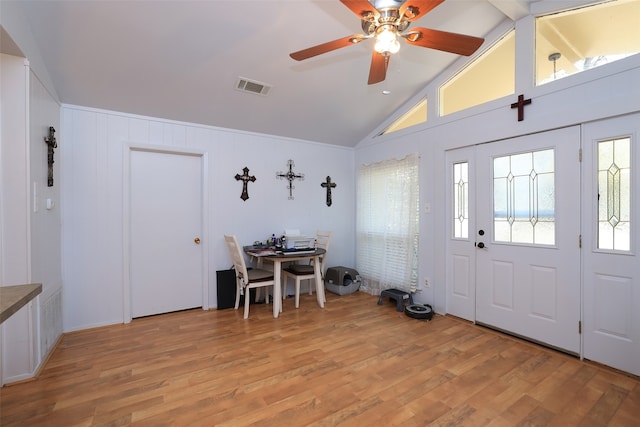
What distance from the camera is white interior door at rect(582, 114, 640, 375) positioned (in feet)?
7.33

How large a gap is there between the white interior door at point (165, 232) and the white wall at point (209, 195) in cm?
15

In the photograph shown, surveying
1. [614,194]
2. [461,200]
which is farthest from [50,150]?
[614,194]

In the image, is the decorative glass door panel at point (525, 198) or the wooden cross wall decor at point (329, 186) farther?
the wooden cross wall decor at point (329, 186)

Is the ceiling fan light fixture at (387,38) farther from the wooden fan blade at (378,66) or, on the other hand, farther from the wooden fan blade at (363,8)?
the wooden fan blade at (378,66)

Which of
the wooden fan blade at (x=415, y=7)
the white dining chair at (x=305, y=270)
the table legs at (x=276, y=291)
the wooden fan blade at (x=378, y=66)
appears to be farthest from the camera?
the white dining chair at (x=305, y=270)

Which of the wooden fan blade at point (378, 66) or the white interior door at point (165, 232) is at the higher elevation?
the wooden fan blade at point (378, 66)

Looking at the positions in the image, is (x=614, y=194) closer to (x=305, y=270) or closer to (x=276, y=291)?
(x=305, y=270)

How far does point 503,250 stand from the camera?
9.93ft

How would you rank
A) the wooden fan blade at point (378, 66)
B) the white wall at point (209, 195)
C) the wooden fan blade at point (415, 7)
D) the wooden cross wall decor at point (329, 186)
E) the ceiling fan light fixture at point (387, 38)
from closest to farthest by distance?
the wooden fan blade at point (415, 7)
the ceiling fan light fixture at point (387, 38)
the wooden fan blade at point (378, 66)
the white wall at point (209, 195)
the wooden cross wall decor at point (329, 186)

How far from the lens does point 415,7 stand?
64.7 inches

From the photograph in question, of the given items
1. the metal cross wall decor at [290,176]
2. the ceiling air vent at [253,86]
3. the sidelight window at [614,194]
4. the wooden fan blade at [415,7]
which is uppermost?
the ceiling air vent at [253,86]

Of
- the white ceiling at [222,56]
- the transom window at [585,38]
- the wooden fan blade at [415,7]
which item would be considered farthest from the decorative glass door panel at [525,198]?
the wooden fan blade at [415,7]

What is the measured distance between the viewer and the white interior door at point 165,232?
11.3ft

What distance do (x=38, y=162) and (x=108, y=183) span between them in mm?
859
